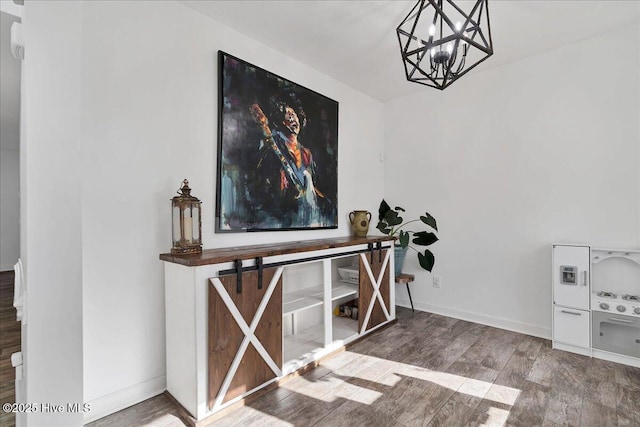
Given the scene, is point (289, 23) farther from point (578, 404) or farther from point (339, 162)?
point (578, 404)

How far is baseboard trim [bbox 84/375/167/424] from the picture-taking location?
5.47 feet

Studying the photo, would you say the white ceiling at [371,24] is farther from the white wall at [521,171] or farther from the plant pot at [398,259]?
the plant pot at [398,259]

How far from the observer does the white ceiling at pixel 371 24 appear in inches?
82.7

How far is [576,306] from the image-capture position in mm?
2414

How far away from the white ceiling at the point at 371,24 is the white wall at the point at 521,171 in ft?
0.76

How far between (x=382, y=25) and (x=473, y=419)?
260cm

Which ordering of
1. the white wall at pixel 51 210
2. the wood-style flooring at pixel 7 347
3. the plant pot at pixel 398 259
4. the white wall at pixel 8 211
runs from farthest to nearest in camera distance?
the white wall at pixel 8 211 → the plant pot at pixel 398 259 → the wood-style flooring at pixel 7 347 → the white wall at pixel 51 210

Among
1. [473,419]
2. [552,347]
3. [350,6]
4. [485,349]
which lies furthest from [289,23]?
[552,347]

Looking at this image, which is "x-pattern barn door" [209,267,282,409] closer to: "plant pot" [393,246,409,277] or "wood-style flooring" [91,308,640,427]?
"wood-style flooring" [91,308,640,427]

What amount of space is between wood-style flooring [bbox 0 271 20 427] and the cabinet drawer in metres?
3.57

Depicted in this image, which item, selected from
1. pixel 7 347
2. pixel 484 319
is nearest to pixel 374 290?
pixel 484 319

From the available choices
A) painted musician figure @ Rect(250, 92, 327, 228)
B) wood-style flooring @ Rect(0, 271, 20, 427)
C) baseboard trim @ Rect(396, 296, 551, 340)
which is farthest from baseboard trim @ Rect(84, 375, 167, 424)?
baseboard trim @ Rect(396, 296, 551, 340)

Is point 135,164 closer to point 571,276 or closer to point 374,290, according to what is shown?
point 374,290

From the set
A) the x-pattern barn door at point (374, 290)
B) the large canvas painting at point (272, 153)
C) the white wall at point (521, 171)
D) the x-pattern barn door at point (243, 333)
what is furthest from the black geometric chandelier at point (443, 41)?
the x-pattern barn door at point (374, 290)
